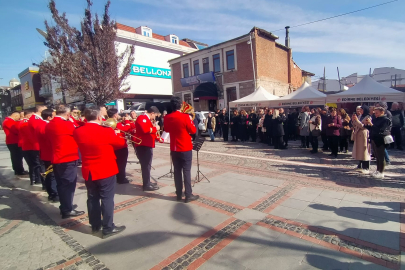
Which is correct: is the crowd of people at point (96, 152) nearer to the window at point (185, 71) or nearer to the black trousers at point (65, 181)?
the black trousers at point (65, 181)

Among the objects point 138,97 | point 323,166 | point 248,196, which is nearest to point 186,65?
point 138,97

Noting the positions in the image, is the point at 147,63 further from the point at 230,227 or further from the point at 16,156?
the point at 230,227

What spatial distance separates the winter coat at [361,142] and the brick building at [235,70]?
1386 cm

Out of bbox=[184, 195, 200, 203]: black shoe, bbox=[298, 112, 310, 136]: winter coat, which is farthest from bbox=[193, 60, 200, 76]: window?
bbox=[184, 195, 200, 203]: black shoe

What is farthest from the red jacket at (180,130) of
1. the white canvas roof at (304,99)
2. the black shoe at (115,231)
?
the white canvas roof at (304,99)

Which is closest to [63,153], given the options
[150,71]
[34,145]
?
[34,145]

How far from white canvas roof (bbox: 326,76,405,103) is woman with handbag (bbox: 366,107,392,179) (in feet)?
17.5

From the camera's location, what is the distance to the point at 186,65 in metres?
24.8

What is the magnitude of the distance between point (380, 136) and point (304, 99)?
640cm

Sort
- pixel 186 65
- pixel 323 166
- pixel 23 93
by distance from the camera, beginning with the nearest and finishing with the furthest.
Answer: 1. pixel 323 166
2. pixel 186 65
3. pixel 23 93

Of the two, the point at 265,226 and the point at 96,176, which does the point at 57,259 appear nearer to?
the point at 96,176

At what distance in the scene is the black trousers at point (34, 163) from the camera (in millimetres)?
5632

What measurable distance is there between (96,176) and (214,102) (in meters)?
20.5

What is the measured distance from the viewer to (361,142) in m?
5.87
